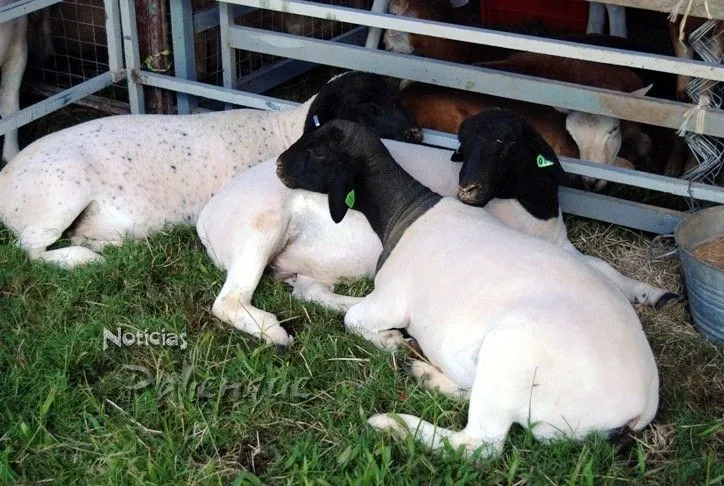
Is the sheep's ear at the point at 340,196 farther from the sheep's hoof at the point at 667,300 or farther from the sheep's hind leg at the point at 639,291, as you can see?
the sheep's hoof at the point at 667,300

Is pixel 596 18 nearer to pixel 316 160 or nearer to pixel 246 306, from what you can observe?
pixel 316 160

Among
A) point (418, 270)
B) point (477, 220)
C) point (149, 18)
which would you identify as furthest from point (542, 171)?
point (149, 18)

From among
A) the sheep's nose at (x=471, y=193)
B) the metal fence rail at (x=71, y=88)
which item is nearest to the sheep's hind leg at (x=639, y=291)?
the sheep's nose at (x=471, y=193)

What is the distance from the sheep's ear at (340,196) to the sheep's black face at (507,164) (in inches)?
21.2

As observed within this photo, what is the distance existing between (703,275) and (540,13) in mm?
4397

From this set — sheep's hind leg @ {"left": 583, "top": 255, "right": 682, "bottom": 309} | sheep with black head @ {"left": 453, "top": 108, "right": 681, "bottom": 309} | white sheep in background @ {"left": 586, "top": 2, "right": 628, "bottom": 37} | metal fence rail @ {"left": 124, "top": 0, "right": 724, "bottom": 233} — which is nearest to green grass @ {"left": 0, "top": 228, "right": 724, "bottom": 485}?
sheep's hind leg @ {"left": 583, "top": 255, "right": 682, "bottom": 309}

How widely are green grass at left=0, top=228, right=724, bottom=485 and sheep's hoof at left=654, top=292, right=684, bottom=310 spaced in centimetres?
8

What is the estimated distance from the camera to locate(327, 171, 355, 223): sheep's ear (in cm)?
507

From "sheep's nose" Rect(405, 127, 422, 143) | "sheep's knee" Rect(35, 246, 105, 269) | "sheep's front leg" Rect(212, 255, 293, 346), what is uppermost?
"sheep's nose" Rect(405, 127, 422, 143)

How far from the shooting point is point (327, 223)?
5566 mm

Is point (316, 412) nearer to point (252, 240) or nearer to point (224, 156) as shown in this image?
point (252, 240)

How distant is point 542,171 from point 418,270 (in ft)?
3.74

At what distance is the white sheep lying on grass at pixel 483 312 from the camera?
4.05m

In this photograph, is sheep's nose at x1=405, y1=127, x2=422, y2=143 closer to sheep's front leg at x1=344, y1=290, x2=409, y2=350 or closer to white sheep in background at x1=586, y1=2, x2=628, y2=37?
sheep's front leg at x1=344, y1=290, x2=409, y2=350
